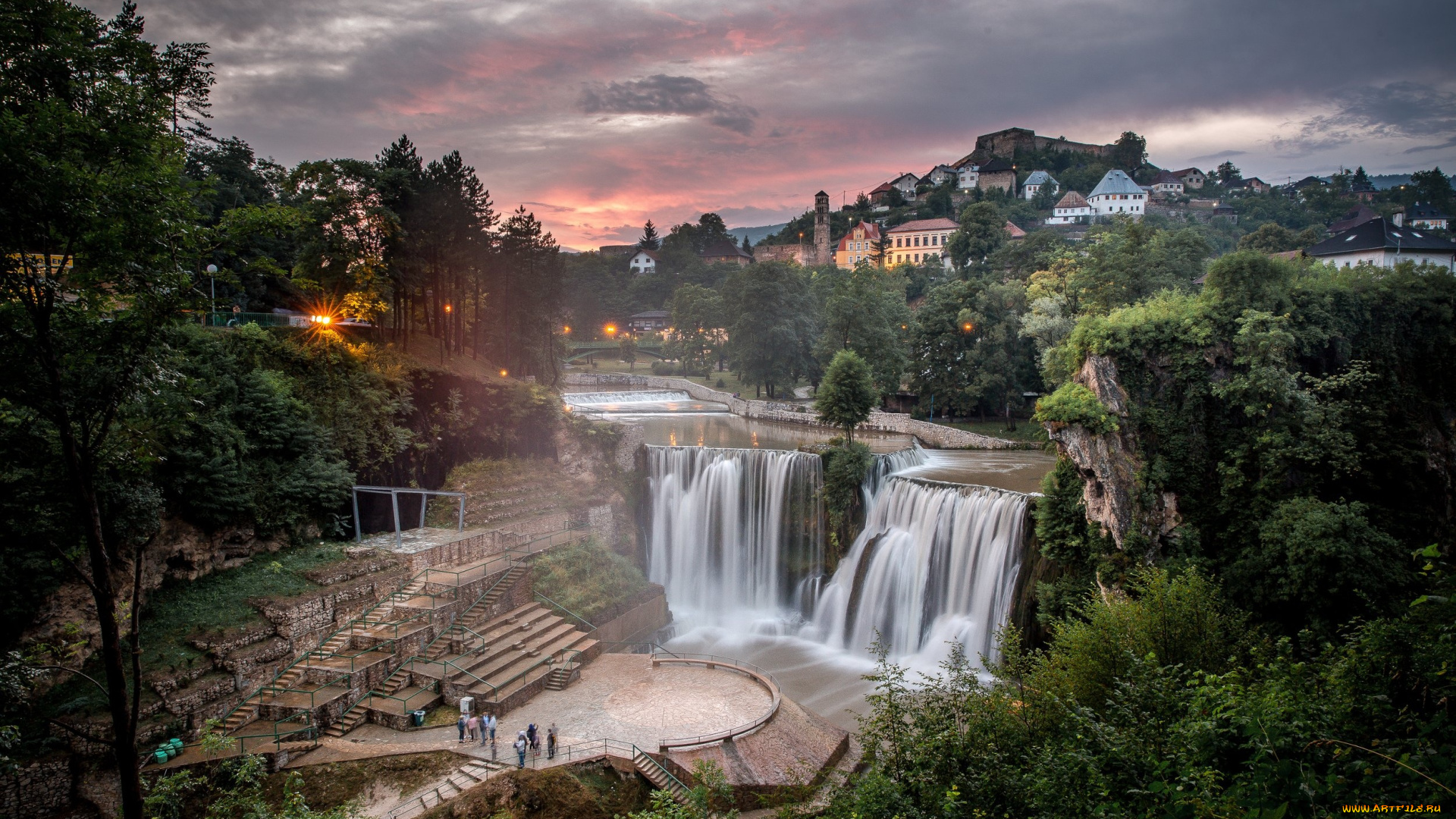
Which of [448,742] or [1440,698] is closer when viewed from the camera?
[1440,698]

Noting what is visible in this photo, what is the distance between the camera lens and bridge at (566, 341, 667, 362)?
79688mm

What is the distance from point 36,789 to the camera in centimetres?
1284

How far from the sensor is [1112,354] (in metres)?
20.1

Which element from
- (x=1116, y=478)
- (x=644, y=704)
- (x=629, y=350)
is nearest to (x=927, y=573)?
(x=1116, y=478)

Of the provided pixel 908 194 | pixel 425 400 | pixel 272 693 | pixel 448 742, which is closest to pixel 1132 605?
pixel 448 742

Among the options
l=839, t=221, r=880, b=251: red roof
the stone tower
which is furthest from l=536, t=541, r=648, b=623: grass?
the stone tower

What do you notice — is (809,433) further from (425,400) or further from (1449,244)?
(1449,244)

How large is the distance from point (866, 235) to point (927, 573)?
83.8m

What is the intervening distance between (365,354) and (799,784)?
20.0 meters

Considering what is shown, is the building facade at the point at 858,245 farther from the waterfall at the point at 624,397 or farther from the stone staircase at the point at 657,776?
the stone staircase at the point at 657,776

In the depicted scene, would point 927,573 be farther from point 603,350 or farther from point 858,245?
point 858,245

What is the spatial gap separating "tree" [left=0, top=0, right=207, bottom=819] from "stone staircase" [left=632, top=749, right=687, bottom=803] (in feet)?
31.1

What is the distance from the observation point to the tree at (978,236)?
232ft

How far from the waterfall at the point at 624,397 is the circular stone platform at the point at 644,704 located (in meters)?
33.9
